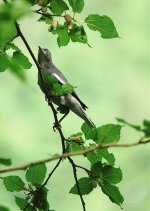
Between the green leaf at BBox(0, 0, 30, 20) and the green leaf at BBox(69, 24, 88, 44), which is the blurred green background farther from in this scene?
the green leaf at BBox(0, 0, 30, 20)

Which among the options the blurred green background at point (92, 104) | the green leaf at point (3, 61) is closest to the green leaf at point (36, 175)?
the green leaf at point (3, 61)

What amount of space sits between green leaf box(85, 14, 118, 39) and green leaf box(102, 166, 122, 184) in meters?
0.23

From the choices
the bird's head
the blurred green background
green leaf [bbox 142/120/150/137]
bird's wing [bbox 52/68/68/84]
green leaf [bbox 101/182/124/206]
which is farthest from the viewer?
the blurred green background

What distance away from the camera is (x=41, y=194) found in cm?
93

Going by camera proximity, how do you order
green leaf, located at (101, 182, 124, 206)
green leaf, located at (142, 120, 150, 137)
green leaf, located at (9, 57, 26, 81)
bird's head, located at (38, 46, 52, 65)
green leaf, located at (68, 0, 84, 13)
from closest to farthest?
1. green leaf, located at (9, 57, 26, 81)
2. green leaf, located at (142, 120, 150, 137)
3. green leaf, located at (101, 182, 124, 206)
4. green leaf, located at (68, 0, 84, 13)
5. bird's head, located at (38, 46, 52, 65)

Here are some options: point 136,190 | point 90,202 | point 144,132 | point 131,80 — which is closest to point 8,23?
point 144,132

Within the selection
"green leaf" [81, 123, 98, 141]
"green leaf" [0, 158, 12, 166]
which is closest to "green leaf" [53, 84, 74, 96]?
"green leaf" [81, 123, 98, 141]

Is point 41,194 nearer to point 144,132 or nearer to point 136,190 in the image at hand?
point 144,132

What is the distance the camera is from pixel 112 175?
0.92m

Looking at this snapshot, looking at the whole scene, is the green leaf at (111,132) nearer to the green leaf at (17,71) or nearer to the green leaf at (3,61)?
the green leaf at (3,61)

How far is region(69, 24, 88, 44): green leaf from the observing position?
990mm

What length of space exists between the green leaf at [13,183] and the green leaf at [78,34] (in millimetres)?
252

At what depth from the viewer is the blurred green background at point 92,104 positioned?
7016mm

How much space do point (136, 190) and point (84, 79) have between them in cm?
195
